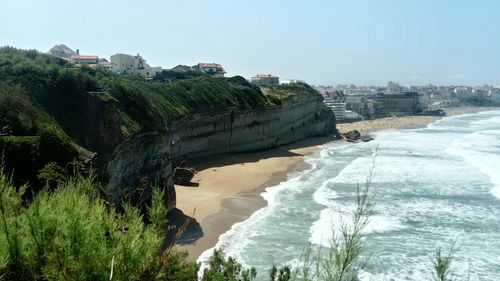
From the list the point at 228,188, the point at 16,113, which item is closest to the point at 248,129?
the point at 228,188

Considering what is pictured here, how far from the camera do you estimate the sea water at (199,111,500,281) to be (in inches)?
795

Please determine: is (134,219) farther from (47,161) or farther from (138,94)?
(138,94)

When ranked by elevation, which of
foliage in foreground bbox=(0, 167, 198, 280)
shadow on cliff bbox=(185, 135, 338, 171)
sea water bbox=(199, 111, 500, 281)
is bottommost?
sea water bbox=(199, 111, 500, 281)

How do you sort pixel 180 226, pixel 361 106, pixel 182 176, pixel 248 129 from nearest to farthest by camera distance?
pixel 180 226 → pixel 182 176 → pixel 248 129 → pixel 361 106

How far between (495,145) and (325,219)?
164 ft

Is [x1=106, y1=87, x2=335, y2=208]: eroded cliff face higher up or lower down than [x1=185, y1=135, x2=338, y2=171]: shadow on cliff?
higher up

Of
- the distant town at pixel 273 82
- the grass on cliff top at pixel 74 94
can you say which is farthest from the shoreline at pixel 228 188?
the distant town at pixel 273 82

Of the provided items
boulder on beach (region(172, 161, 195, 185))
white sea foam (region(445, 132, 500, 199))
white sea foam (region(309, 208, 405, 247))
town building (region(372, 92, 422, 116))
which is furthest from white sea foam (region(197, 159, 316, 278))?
town building (region(372, 92, 422, 116))

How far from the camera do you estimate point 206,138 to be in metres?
46.5

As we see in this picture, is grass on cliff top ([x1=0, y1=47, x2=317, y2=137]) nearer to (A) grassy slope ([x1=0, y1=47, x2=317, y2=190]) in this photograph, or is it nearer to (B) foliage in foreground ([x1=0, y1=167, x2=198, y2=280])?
(A) grassy slope ([x1=0, y1=47, x2=317, y2=190])

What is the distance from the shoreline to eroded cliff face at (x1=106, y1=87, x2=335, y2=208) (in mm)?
1621

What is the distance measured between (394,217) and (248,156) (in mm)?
23445

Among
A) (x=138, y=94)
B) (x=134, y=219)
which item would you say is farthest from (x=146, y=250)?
(x=138, y=94)

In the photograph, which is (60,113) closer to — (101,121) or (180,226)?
(101,121)
